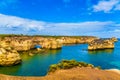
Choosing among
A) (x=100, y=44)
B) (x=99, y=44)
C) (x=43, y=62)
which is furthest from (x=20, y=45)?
(x=100, y=44)

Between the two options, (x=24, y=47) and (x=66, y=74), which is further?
(x=24, y=47)

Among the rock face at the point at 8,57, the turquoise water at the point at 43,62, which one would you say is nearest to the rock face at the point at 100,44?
the turquoise water at the point at 43,62

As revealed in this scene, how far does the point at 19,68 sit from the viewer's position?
7375 cm

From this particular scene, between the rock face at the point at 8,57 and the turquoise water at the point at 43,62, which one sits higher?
the rock face at the point at 8,57

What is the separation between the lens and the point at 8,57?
259ft

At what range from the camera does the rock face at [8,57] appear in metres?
77.8

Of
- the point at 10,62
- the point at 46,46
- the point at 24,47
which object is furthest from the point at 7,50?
the point at 46,46

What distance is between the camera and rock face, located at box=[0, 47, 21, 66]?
3063 inches

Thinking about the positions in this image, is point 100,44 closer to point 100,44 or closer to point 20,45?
point 100,44

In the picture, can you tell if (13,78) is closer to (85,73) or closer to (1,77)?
(1,77)

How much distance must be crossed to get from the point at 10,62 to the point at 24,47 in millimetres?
55862

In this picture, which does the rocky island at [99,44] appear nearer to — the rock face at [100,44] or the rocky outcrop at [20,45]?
the rock face at [100,44]

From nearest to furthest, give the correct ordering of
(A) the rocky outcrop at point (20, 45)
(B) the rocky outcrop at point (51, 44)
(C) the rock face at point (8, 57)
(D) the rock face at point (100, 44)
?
1. (C) the rock face at point (8, 57)
2. (A) the rocky outcrop at point (20, 45)
3. (D) the rock face at point (100, 44)
4. (B) the rocky outcrop at point (51, 44)

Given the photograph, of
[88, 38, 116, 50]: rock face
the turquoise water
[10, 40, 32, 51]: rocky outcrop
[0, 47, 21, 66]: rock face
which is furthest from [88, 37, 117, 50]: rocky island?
[0, 47, 21, 66]: rock face
